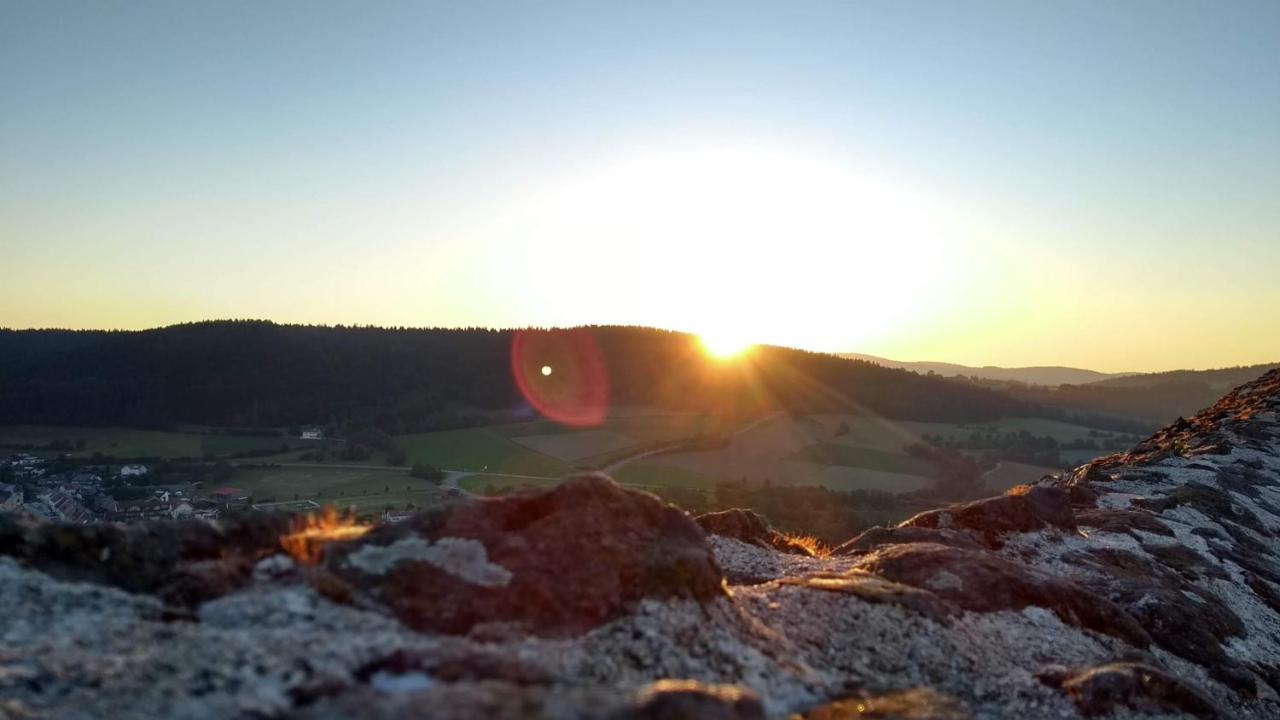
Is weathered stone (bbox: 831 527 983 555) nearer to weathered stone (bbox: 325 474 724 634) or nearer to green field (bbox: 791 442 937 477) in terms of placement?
weathered stone (bbox: 325 474 724 634)

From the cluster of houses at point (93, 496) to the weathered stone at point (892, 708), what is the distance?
47351 millimetres

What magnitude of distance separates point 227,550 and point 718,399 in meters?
111

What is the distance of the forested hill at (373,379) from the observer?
357 ft

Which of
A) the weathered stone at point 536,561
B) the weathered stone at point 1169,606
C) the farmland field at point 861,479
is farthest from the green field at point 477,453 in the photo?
the weathered stone at point 536,561

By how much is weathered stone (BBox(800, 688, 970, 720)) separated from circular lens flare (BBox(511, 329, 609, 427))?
106587 millimetres

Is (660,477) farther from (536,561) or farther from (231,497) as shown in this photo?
(536,561)

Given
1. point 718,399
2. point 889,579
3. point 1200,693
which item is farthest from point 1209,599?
point 718,399

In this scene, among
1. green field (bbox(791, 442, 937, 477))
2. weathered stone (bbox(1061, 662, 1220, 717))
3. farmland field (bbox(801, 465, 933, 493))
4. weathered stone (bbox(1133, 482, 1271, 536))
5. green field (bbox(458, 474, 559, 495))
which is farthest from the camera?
green field (bbox(791, 442, 937, 477))

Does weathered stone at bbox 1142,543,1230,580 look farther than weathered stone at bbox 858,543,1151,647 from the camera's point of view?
Yes

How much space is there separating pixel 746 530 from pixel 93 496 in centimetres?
6541

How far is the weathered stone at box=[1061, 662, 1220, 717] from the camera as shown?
32.5 ft

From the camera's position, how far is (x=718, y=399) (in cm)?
11856

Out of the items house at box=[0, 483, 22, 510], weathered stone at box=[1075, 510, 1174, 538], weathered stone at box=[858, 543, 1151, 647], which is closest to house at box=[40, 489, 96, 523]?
house at box=[0, 483, 22, 510]

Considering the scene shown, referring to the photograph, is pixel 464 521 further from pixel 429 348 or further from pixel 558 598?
pixel 429 348
